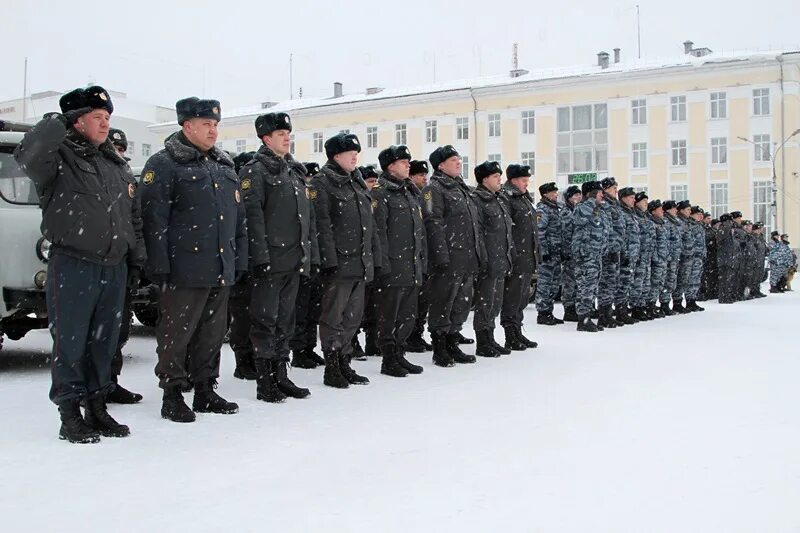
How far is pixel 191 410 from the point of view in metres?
5.12

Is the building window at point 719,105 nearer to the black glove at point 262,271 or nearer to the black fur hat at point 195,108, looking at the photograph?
the black glove at point 262,271

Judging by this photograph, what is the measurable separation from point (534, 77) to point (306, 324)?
38.4m

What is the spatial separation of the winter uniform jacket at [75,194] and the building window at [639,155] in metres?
39.2

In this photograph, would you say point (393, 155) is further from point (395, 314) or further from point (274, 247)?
point (274, 247)

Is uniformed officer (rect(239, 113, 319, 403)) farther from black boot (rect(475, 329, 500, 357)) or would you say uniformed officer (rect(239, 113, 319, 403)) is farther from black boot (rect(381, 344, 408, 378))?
black boot (rect(475, 329, 500, 357))

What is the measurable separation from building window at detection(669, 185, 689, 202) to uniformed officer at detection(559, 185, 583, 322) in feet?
96.5

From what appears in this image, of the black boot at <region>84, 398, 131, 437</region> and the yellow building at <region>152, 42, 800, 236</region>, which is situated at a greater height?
the yellow building at <region>152, 42, 800, 236</region>

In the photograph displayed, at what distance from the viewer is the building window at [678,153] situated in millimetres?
40250

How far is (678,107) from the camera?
3972 cm

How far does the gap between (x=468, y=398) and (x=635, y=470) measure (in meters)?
2.06

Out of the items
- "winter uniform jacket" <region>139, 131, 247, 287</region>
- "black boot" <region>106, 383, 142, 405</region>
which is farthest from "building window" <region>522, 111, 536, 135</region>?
"winter uniform jacket" <region>139, 131, 247, 287</region>

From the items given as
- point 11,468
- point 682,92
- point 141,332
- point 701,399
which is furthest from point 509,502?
point 682,92

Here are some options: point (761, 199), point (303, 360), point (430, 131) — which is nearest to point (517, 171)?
point (303, 360)

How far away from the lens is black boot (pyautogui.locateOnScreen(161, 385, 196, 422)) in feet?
16.5
